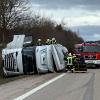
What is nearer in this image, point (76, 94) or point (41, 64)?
point (76, 94)

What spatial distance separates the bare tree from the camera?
172ft

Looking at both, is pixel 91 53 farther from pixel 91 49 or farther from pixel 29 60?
pixel 29 60

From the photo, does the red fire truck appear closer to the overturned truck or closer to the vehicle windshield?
the vehicle windshield

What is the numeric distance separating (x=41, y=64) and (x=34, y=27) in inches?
1207

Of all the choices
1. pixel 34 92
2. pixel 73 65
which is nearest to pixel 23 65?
pixel 73 65

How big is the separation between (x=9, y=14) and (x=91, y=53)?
13240mm

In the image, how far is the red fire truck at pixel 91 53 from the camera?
141ft

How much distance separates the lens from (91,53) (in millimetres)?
43375

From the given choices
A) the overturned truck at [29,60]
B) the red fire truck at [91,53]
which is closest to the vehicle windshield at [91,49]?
the red fire truck at [91,53]

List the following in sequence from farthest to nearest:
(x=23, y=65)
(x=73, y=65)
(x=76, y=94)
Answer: (x=73, y=65) < (x=23, y=65) < (x=76, y=94)

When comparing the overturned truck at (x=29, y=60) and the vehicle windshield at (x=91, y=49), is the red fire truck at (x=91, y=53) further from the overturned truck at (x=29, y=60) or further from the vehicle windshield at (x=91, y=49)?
the overturned truck at (x=29, y=60)

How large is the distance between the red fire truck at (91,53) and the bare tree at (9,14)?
11691 millimetres

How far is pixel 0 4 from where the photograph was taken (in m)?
52.3

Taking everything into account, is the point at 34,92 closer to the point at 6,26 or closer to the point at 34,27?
the point at 6,26
